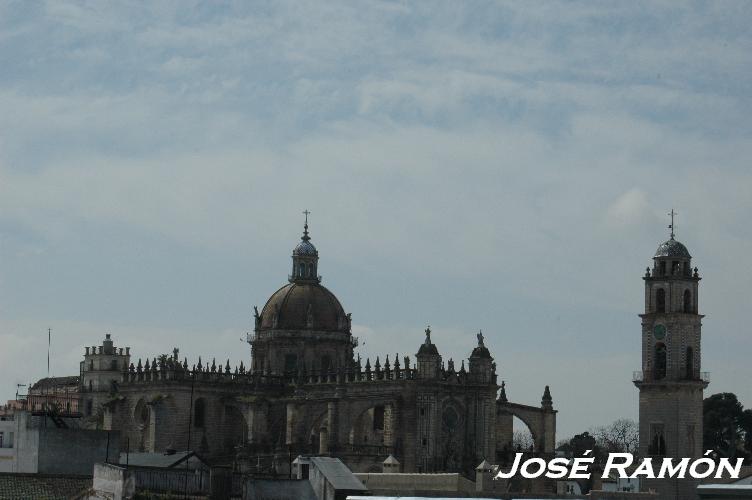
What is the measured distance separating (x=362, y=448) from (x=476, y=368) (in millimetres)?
10460

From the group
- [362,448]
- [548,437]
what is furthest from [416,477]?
[548,437]

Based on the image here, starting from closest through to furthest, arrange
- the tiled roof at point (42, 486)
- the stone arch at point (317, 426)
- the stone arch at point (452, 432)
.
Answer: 1. the tiled roof at point (42, 486)
2. the stone arch at point (452, 432)
3. the stone arch at point (317, 426)

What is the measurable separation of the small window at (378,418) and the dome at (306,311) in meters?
12.0

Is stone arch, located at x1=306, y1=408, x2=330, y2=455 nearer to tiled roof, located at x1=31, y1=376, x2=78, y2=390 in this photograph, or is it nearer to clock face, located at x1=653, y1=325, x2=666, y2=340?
clock face, located at x1=653, y1=325, x2=666, y2=340

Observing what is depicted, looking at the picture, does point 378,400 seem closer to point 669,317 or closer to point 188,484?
point 669,317

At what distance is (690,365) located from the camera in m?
115

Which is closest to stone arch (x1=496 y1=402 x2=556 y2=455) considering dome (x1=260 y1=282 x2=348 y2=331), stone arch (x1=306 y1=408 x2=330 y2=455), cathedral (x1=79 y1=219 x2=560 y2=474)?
cathedral (x1=79 y1=219 x2=560 y2=474)

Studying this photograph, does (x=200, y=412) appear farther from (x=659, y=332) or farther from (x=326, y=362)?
(x=659, y=332)

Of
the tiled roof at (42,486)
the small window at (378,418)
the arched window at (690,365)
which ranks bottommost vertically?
the tiled roof at (42,486)

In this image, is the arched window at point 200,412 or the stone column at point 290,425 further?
the arched window at point 200,412

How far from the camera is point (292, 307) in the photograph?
134125 mm

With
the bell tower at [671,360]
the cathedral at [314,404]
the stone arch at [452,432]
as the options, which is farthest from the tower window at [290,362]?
the bell tower at [671,360]

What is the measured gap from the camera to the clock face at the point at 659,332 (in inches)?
4550

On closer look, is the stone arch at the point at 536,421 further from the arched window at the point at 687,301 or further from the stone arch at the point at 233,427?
the stone arch at the point at 233,427
